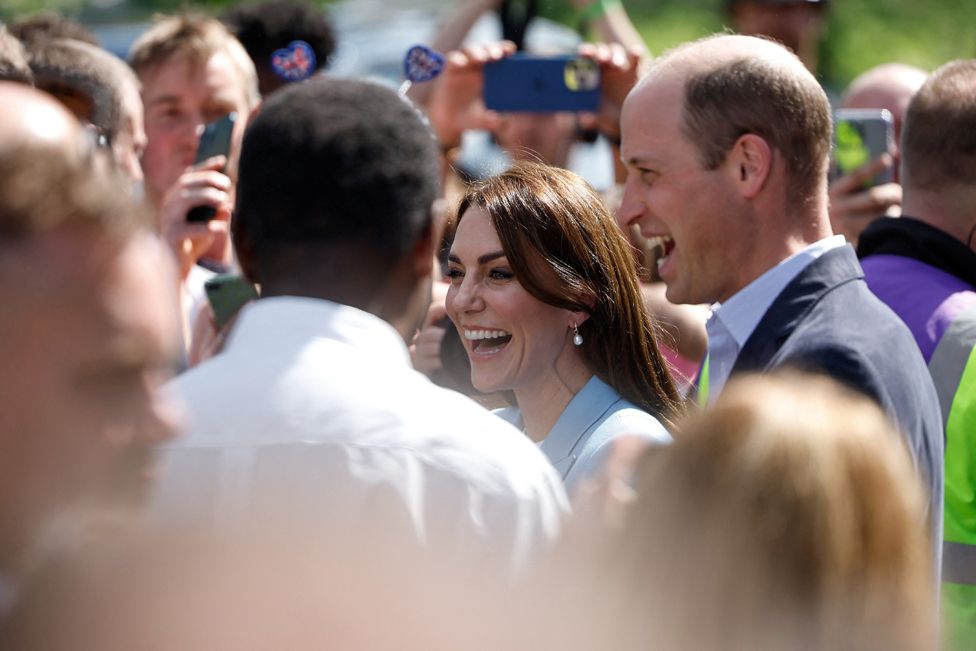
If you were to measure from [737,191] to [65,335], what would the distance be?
2070 mm

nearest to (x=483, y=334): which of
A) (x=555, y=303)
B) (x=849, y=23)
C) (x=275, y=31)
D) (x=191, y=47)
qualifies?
(x=555, y=303)

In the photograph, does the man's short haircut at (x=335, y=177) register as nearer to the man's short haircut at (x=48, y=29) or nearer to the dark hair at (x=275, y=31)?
the man's short haircut at (x=48, y=29)

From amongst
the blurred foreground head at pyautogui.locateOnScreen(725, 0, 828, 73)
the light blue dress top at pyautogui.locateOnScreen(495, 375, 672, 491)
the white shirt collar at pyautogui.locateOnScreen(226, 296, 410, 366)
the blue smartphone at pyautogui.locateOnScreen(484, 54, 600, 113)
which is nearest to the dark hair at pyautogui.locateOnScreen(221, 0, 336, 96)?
the blue smartphone at pyautogui.locateOnScreen(484, 54, 600, 113)

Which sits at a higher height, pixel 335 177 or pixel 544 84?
pixel 335 177

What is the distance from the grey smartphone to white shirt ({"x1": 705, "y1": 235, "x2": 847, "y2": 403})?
1329 millimetres

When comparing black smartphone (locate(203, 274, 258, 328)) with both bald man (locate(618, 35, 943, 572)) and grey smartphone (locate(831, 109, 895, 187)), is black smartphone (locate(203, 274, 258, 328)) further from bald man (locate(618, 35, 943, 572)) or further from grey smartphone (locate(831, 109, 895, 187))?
grey smartphone (locate(831, 109, 895, 187))

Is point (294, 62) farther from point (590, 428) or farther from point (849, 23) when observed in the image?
point (849, 23)

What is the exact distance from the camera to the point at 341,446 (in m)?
1.84

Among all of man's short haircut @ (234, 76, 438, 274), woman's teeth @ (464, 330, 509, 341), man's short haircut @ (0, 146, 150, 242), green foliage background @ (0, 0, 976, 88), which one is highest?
man's short haircut @ (0, 146, 150, 242)

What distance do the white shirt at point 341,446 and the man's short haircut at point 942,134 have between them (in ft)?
6.98

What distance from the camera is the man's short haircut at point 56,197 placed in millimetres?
1406

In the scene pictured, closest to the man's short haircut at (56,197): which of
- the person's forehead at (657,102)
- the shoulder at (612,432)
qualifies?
the shoulder at (612,432)

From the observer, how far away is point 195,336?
3803 millimetres

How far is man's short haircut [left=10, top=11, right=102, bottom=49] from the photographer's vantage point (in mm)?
4679
